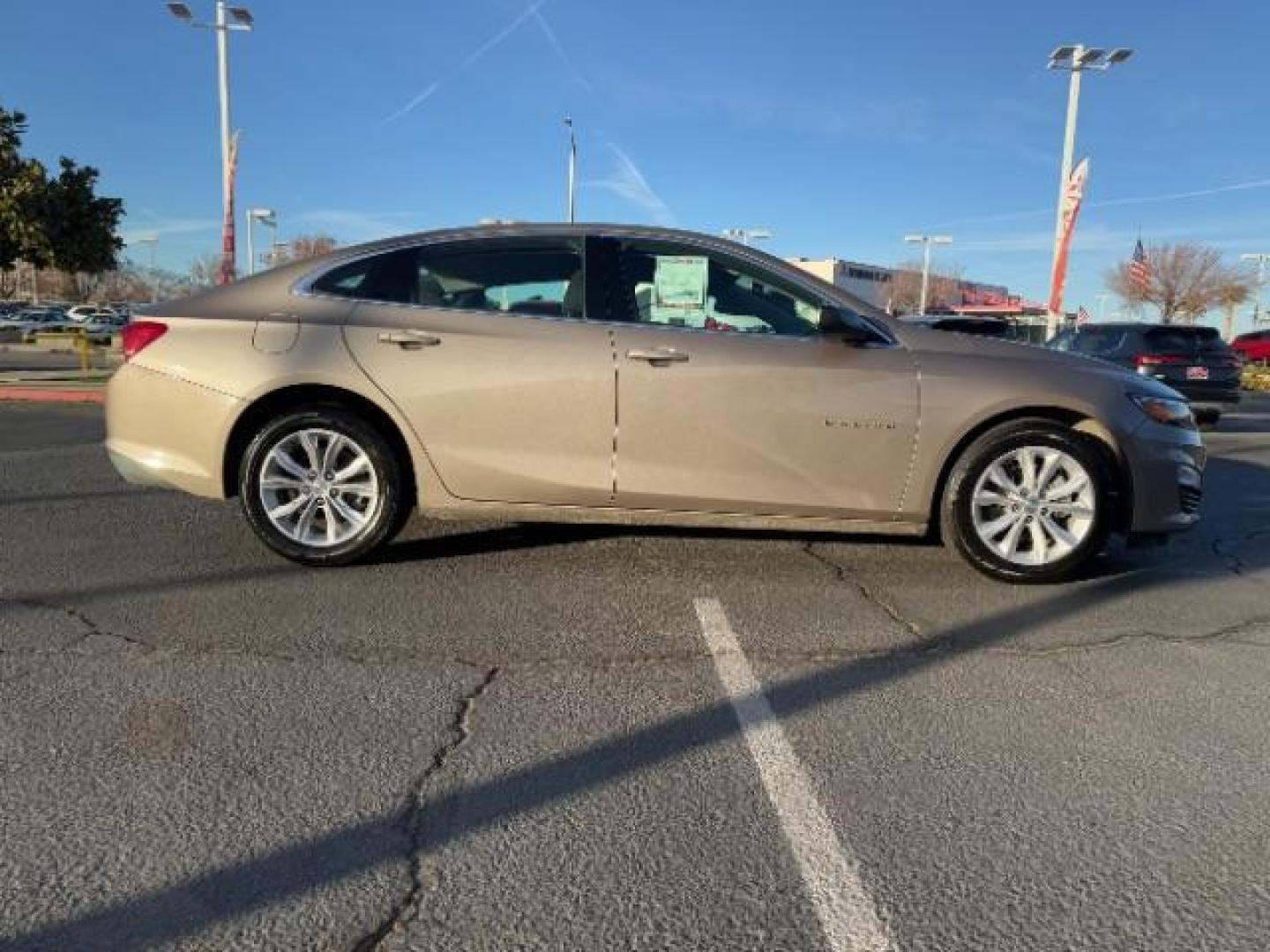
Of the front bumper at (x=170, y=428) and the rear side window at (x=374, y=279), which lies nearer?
the front bumper at (x=170, y=428)

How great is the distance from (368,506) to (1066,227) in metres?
20.8

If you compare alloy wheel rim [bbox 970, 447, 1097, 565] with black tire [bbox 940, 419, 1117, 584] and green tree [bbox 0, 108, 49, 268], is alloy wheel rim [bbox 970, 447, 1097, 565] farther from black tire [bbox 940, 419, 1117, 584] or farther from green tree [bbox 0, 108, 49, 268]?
green tree [bbox 0, 108, 49, 268]

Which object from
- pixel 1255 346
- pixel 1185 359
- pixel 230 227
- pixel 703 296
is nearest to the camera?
pixel 703 296

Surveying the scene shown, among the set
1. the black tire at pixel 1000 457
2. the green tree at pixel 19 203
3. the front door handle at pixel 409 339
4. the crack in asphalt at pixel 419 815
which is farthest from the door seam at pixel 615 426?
the green tree at pixel 19 203

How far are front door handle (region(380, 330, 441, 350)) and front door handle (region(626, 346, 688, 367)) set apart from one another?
3.08ft

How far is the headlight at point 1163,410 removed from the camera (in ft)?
14.8

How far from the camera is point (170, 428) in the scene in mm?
4449

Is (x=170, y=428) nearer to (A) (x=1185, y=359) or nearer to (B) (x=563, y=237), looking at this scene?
(B) (x=563, y=237)

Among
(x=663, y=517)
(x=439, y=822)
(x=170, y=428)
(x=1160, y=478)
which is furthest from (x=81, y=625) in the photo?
(x=1160, y=478)

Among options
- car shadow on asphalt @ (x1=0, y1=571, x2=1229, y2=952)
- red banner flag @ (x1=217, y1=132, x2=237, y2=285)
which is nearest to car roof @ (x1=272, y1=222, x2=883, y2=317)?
car shadow on asphalt @ (x1=0, y1=571, x2=1229, y2=952)

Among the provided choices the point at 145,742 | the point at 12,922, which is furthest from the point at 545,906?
the point at 145,742

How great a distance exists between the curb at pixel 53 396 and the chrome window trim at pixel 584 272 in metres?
8.94

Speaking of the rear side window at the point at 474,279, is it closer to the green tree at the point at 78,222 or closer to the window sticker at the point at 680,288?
the window sticker at the point at 680,288

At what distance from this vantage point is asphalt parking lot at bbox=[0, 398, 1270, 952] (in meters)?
2.00
